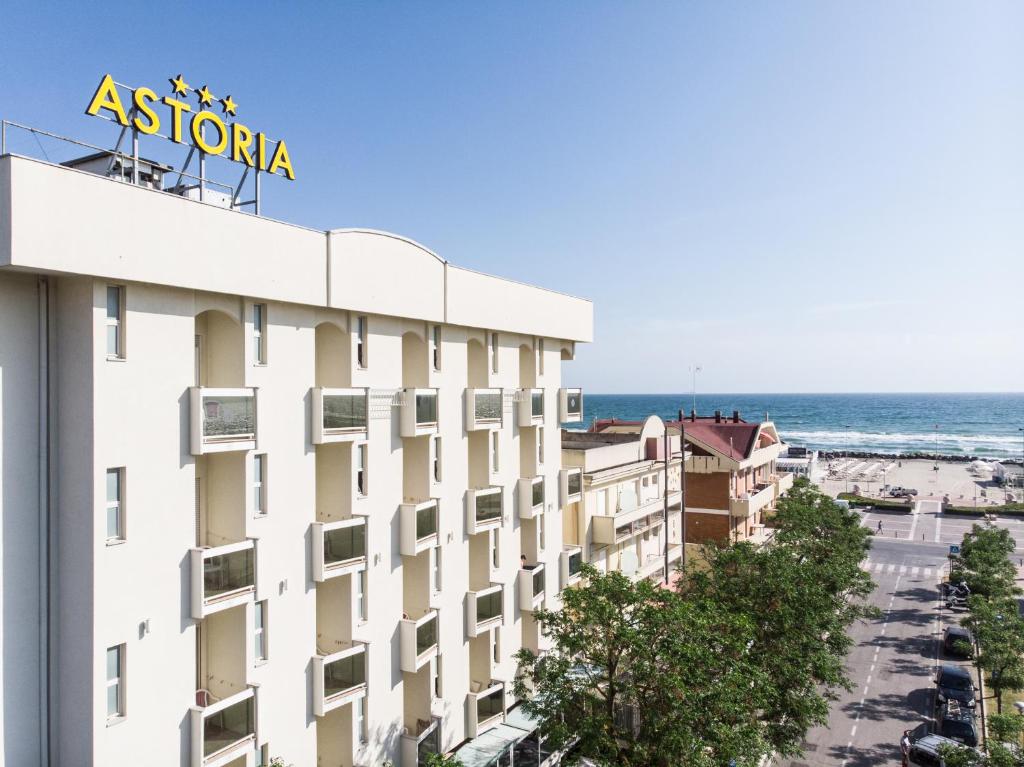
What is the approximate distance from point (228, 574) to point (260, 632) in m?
2.69

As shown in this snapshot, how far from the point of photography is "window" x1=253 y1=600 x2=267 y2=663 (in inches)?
814

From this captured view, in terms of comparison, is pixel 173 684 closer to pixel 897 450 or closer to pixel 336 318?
pixel 336 318

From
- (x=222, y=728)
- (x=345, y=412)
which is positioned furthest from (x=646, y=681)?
(x=345, y=412)

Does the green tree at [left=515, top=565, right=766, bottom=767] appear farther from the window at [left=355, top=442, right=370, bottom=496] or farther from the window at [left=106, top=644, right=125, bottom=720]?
the window at [left=106, top=644, right=125, bottom=720]

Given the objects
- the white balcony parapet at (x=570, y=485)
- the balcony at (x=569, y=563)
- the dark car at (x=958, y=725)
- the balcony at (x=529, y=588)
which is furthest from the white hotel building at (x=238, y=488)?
→ the dark car at (x=958, y=725)

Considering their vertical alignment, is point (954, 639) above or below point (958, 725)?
below

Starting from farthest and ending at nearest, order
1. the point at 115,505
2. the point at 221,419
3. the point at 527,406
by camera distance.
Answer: the point at 527,406 → the point at 221,419 → the point at 115,505

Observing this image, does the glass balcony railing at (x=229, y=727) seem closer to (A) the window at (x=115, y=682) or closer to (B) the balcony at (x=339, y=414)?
(A) the window at (x=115, y=682)

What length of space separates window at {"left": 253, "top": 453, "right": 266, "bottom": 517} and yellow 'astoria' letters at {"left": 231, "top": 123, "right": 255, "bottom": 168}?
30.9 feet

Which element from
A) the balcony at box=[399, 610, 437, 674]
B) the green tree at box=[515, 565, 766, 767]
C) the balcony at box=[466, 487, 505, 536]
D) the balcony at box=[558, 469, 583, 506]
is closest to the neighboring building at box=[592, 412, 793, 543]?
the balcony at box=[558, 469, 583, 506]

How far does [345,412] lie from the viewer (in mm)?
23031

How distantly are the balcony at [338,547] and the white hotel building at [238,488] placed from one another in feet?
0.26

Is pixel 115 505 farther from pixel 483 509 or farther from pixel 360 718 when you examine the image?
pixel 483 509

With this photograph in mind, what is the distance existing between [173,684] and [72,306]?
33.2ft
